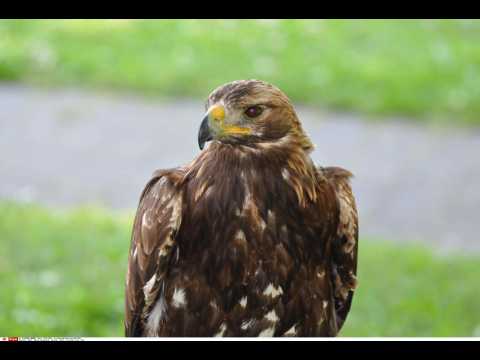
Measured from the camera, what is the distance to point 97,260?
4.94 metres

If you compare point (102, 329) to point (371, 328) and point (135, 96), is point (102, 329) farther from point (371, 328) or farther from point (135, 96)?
point (135, 96)

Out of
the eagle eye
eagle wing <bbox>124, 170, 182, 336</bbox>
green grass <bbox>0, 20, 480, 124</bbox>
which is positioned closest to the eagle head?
the eagle eye

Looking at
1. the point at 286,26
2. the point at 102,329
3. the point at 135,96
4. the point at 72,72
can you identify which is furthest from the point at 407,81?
the point at 102,329

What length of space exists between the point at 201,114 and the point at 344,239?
3.24 m

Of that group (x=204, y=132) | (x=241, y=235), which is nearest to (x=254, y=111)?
(x=204, y=132)

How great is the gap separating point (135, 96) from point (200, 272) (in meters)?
3.79

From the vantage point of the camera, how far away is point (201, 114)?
5.68m

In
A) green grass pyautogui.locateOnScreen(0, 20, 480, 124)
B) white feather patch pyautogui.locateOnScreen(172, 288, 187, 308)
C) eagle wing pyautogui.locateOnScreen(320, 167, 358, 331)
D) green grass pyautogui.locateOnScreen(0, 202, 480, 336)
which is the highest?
green grass pyautogui.locateOnScreen(0, 20, 480, 124)

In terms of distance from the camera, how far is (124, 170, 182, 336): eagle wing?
95.2 inches

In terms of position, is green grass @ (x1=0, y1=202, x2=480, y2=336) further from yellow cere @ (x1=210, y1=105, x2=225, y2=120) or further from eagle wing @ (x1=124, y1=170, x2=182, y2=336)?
yellow cere @ (x1=210, y1=105, x2=225, y2=120)

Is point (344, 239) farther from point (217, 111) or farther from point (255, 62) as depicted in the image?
point (255, 62)

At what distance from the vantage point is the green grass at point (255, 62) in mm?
5930

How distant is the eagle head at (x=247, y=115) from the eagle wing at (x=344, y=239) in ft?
0.72

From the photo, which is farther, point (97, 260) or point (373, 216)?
point (373, 216)
